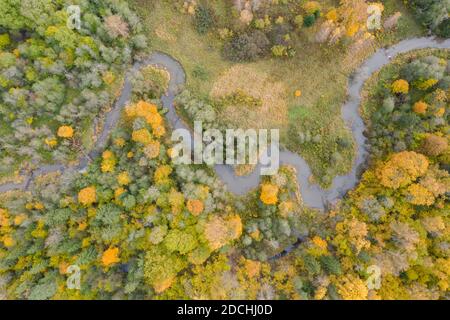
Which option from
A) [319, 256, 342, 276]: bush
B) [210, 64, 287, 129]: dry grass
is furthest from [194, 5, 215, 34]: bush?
[319, 256, 342, 276]: bush

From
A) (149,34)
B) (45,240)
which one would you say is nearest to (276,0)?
(149,34)

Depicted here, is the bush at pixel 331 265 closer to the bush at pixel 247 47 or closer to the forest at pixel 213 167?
the forest at pixel 213 167

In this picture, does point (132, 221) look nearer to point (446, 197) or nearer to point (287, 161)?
point (287, 161)

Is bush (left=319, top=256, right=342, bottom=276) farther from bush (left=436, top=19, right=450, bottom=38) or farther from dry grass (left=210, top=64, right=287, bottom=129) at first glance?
bush (left=436, top=19, right=450, bottom=38)

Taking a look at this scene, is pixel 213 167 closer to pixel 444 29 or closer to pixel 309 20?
pixel 309 20

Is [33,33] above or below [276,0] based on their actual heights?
below
